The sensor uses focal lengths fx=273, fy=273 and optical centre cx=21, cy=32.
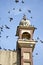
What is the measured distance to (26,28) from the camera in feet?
78.2

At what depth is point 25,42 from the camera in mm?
22766

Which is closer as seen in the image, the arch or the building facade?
the building facade

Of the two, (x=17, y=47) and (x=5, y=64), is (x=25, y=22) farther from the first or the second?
(x=5, y=64)

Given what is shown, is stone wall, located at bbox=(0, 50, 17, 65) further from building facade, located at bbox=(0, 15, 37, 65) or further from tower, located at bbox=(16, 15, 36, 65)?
tower, located at bbox=(16, 15, 36, 65)

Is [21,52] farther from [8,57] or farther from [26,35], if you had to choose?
[26,35]

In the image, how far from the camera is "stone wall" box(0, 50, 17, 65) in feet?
73.1

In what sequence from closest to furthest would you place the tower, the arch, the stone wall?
the tower
the stone wall
the arch

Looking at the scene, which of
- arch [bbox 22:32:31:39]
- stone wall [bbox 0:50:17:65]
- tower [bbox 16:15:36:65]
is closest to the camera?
tower [bbox 16:15:36:65]

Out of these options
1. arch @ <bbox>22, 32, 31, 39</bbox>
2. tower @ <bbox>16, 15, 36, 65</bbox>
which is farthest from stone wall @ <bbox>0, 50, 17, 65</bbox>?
arch @ <bbox>22, 32, 31, 39</bbox>

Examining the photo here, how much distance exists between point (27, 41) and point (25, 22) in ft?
7.08

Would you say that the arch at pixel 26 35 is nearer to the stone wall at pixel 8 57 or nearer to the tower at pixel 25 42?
the tower at pixel 25 42

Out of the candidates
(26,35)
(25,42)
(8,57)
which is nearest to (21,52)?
(25,42)

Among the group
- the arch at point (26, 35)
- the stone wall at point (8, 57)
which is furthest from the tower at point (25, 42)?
the stone wall at point (8, 57)

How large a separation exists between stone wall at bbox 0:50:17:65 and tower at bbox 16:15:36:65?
34cm
